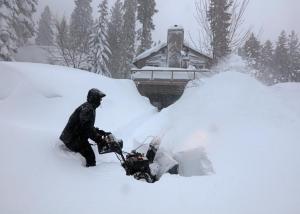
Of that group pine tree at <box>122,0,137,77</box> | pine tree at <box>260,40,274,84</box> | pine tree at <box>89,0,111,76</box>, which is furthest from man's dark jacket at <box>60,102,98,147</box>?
pine tree at <box>260,40,274,84</box>

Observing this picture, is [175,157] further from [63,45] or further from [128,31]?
[128,31]

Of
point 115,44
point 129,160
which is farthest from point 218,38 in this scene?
point 115,44

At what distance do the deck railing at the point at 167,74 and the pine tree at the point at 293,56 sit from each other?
36.6 m

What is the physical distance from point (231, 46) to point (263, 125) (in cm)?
1231

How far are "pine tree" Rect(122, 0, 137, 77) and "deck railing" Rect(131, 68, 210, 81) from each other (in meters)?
20.1

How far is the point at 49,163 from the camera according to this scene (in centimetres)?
443

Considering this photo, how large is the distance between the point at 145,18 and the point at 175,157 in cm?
3045

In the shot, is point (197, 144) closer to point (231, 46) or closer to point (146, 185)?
point (146, 185)

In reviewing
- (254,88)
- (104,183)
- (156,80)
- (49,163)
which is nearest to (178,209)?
(104,183)

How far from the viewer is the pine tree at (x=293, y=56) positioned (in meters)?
51.2

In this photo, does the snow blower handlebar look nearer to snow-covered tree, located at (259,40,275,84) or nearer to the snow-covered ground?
the snow-covered ground

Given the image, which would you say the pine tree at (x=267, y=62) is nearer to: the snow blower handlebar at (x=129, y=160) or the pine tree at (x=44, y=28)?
the pine tree at (x=44, y=28)

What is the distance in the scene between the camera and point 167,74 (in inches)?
823

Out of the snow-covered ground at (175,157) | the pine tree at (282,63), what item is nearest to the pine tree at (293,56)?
the pine tree at (282,63)
